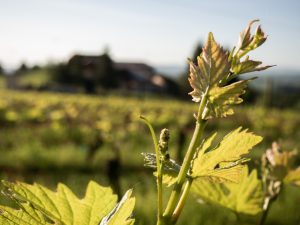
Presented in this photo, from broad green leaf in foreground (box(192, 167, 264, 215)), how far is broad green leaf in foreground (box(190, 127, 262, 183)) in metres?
0.28

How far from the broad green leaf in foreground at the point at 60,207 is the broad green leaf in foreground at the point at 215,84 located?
148mm

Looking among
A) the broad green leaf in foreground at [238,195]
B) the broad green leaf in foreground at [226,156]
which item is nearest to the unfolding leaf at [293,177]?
the broad green leaf in foreground at [238,195]

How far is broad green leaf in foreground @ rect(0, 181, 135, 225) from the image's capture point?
1.52 feet

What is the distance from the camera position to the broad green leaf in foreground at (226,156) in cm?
48

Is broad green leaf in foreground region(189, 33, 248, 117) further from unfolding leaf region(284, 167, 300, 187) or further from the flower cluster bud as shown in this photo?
unfolding leaf region(284, 167, 300, 187)

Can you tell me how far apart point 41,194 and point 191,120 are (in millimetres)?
14517

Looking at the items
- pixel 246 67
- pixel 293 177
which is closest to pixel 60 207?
pixel 246 67

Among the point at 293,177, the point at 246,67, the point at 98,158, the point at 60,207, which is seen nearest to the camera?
the point at 246,67

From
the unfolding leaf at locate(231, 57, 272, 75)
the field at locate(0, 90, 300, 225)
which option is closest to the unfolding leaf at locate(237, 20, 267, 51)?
the unfolding leaf at locate(231, 57, 272, 75)

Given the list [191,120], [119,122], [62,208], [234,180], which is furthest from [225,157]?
[191,120]

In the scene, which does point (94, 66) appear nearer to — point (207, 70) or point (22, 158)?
point (22, 158)

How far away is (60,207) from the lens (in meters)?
0.57

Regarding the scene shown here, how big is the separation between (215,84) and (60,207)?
0.99 ft

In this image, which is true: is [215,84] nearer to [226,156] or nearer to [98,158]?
[226,156]
